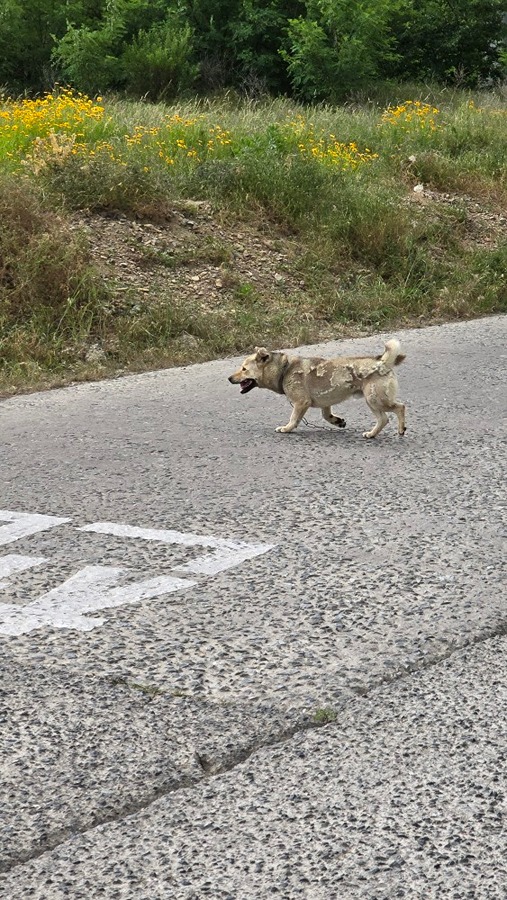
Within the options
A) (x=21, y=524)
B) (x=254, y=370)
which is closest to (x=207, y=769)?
(x=21, y=524)

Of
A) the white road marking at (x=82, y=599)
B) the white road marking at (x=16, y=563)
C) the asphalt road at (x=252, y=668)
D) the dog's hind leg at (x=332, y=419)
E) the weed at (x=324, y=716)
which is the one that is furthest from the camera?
the dog's hind leg at (x=332, y=419)

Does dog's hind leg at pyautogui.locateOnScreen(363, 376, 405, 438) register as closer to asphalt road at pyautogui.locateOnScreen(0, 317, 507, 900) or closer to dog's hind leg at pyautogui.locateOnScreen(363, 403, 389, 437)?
dog's hind leg at pyautogui.locateOnScreen(363, 403, 389, 437)

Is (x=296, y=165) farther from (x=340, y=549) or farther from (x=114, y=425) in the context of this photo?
(x=340, y=549)

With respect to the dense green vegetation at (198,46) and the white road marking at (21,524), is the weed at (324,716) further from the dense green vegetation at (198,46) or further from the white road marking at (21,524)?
Result: the dense green vegetation at (198,46)

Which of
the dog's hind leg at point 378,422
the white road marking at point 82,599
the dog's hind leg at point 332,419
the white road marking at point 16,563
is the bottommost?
the dog's hind leg at point 332,419

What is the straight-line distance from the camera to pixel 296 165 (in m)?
13.4

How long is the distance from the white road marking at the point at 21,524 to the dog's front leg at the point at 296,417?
81.8 inches

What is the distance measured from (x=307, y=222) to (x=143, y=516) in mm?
7548

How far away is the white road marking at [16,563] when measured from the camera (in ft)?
16.4

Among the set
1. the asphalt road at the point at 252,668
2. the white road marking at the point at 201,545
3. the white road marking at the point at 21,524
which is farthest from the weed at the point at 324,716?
the white road marking at the point at 21,524

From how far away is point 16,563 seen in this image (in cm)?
509

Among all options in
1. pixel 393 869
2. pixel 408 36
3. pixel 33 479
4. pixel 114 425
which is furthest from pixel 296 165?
pixel 408 36

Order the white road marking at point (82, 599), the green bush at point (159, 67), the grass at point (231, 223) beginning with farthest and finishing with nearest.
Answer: the green bush at point (159, 67), the grass at point (231, 223), the white road marking at point (82, 599)

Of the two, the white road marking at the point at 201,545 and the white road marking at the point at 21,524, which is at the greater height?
the white road marking at the point at 201,545
